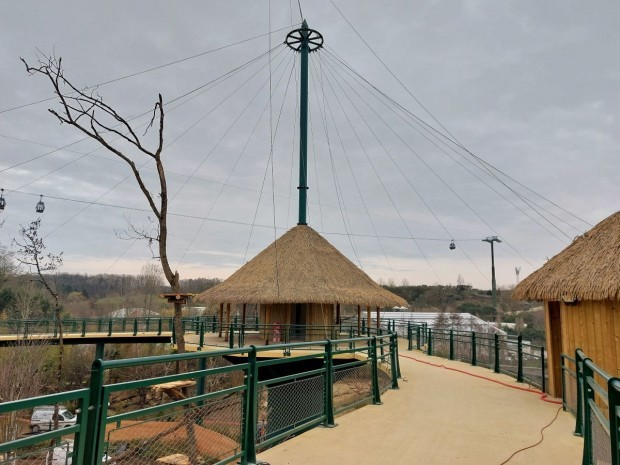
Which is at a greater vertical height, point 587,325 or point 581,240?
point 581,240

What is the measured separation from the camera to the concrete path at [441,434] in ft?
18.1

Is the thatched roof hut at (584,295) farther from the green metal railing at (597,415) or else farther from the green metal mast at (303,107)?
the green metal mast at (303,107)

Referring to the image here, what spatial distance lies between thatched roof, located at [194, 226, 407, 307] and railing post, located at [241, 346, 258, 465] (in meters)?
15.7

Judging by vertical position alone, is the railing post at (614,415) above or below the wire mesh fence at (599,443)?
above

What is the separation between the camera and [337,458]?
17.6ft

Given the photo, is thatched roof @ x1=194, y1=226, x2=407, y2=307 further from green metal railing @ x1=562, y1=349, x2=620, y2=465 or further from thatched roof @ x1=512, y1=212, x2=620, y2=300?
green metal railing @ x1=562, y1=349, x2=620, y2=465

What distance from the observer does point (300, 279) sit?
2216 centimetres

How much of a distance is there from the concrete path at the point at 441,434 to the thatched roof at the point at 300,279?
11.1m

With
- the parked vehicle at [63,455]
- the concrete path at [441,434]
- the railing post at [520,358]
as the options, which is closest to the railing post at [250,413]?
the concrete path at [441,434]

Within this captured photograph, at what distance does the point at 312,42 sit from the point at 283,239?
1196 cm

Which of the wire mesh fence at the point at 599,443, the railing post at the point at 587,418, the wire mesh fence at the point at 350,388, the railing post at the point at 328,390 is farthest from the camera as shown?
the wire mesh fence at the point at 350,388

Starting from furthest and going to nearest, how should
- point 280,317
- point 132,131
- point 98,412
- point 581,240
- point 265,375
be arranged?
point 280,317
point 265,375
point 132,131
point 581,240
point 98,412

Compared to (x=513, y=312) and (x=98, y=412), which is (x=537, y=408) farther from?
(x=513, y=312)

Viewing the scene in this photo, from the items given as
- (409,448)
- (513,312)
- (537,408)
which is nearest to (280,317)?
(537,408)
